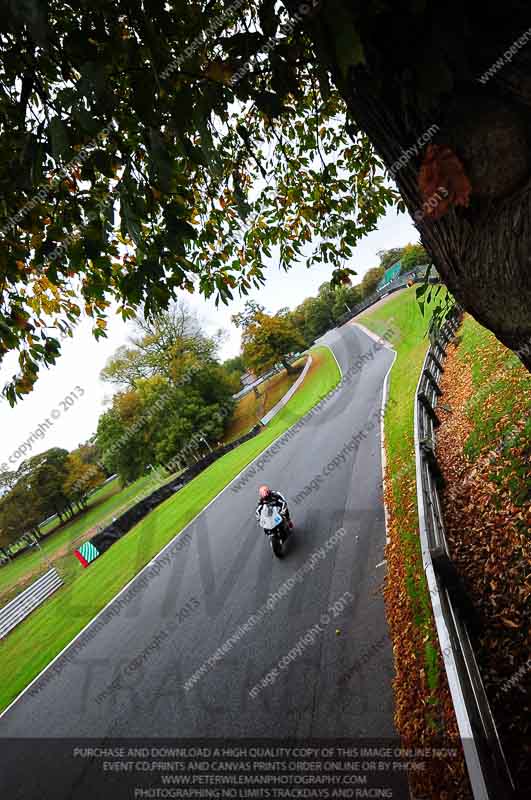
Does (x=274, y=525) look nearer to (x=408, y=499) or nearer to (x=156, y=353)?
(x=408, y=499)

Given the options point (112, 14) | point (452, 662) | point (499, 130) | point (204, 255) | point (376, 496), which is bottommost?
point (376, 496)

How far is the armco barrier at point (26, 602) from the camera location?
15.0 metres

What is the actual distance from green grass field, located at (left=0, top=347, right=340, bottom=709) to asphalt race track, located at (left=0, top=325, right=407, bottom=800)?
5.30 ft

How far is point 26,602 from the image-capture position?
53.0 feet

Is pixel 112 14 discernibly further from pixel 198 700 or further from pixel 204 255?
pixel 198 700

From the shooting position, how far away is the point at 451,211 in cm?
159

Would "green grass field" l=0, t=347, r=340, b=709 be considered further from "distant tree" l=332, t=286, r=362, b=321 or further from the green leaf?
"distant tree" l=332, t=286, r=362, b=321

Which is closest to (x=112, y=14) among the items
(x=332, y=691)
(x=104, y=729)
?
(x=332, y=691)

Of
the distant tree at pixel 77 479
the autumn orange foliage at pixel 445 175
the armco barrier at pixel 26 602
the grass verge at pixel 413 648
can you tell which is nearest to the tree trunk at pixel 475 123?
the autumn orange foliage at pixel 445 175

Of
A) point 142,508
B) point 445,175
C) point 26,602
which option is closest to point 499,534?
point 445,175

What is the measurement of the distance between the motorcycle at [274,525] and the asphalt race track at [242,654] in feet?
0.96

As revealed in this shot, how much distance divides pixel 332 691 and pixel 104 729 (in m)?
3.95

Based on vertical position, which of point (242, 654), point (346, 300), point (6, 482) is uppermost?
Result: point (6, 482)

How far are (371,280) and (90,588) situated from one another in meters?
62.0
